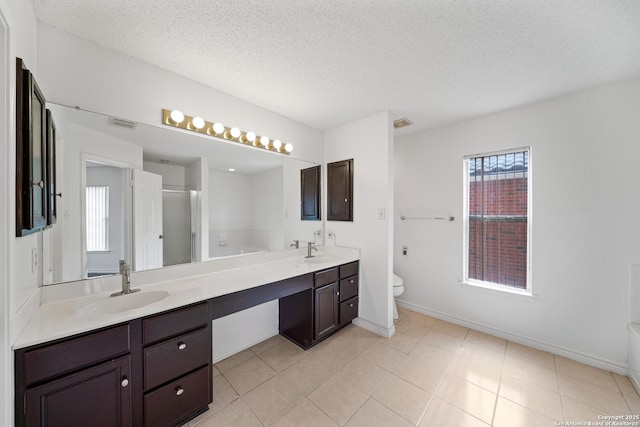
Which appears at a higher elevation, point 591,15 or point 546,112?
point 591,15

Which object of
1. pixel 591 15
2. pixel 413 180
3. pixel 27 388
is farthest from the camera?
pixel 413 180

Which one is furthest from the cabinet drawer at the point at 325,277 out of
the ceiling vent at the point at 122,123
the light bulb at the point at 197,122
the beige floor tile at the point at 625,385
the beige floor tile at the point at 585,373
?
the beige floor tile at the point at 625,385

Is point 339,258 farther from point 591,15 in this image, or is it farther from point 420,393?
point 591,15

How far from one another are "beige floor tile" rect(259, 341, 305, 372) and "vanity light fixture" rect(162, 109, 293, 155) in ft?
6.38

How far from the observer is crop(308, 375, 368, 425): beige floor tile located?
1460mm

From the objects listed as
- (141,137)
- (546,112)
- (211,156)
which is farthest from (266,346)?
(546,112)

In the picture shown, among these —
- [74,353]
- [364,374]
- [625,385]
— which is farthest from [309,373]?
[625,385]

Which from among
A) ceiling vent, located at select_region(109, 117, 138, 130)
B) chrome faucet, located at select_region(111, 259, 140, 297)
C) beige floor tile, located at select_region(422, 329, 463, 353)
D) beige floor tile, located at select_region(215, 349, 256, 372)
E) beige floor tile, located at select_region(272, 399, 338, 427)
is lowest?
beige floor tile, located at select_region(215, 349, 256, 372)

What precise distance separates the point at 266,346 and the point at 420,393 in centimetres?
136

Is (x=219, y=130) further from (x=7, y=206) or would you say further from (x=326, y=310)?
(x=326, y=310)

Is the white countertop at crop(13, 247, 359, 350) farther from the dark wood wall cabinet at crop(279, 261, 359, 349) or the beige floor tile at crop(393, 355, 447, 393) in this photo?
the beige floor tile at crop(393, 355, 447, 393)

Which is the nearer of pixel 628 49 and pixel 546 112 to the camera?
pixel 628 49

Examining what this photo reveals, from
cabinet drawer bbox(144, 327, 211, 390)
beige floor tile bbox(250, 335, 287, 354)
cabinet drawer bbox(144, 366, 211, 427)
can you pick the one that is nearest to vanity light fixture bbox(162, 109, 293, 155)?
cabinet drawer bbox(144, 327, 211, 390)

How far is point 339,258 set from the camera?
8.45 feet
